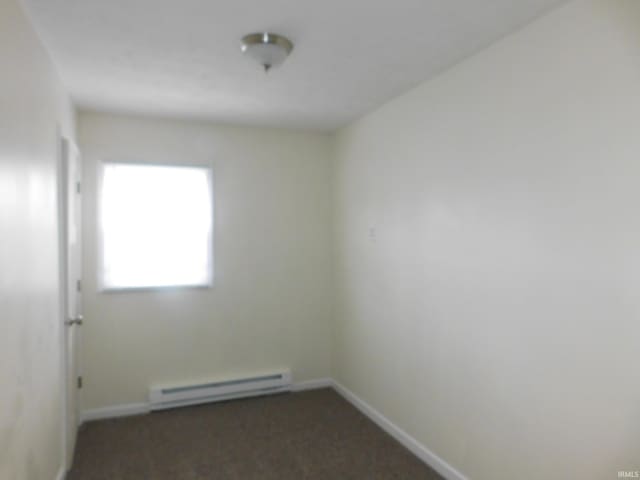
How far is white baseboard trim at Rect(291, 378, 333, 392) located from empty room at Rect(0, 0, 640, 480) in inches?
0.6

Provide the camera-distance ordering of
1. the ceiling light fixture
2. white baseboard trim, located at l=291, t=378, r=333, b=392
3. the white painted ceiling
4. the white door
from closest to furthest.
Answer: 1. the white painted ceiling
2. the ceiling light fixture
3. the white door
4. white baseboard trim, located at l=291, t=378, r=333, b=392

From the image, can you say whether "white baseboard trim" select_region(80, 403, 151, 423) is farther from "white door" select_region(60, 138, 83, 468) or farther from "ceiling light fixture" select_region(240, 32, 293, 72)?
"ceiling light fixture" select_region(240, 32, 293, 72)

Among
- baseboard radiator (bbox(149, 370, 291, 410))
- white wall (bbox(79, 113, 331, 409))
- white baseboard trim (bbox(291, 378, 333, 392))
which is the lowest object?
white baseboard trim (bbox(291, 378, 333, 392))

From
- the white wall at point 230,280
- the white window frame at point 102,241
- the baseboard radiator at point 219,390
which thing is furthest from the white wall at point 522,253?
the white window frame at point 102,241

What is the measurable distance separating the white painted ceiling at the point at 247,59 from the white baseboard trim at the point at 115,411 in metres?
2.53

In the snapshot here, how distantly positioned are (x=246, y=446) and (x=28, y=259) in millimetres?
2035

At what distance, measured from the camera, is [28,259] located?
1.92 m

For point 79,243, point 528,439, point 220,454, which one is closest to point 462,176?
point 528,439

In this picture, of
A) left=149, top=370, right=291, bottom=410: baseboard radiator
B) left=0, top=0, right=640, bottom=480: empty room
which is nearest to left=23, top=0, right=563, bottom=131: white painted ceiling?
left=0, top=0, right=640, bottom=480: empty room

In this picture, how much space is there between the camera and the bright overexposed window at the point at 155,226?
12.0 feet

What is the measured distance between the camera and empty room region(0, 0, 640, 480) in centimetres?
181

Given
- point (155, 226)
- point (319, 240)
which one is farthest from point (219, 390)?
point (319, 240)

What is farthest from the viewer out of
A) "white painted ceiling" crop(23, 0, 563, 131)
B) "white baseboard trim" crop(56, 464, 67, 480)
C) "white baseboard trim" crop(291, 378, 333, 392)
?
"white baseboard trim" crop(291, 378, 333, 392)

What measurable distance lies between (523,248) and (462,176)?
622 millimetres
